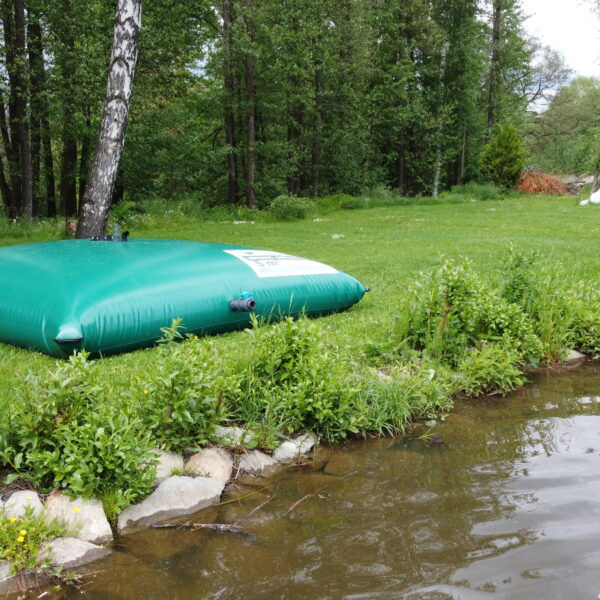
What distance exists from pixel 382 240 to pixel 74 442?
30.3 feet

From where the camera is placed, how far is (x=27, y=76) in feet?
42.1

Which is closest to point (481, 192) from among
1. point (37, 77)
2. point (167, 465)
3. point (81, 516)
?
point (37, 77)

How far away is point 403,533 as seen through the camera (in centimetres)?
304

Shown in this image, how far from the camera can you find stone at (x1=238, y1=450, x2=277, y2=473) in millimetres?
3691

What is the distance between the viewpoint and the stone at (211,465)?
349 cm

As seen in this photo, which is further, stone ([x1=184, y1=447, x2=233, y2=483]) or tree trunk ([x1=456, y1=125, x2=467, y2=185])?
tree trunk ([x1=456, y1=125, x2=467, y2=185])

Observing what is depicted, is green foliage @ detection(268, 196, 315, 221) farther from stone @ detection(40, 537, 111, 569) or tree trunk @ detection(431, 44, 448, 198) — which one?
stone @ detection(40, 537, 111, 569)

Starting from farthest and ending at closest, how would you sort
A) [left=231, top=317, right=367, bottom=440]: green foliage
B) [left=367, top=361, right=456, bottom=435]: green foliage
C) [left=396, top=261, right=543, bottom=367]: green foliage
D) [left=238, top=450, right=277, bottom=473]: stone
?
[left=396, top=261, right=543, bottom=367]: green foliage → [left=367, top=361, right=456, bottom=435]: green foliage → [left=231, top=317, right=367, bottom=440]: green foliage → [left=238, top=450, right=277, bottom=473]: stone

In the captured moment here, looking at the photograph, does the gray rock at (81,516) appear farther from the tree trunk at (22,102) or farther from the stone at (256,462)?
the tree trunk at (22,102)

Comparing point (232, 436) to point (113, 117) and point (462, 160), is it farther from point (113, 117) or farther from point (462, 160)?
point (462, 160)

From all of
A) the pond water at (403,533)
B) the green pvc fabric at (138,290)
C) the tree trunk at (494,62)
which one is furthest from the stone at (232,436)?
the tree trunk at (494,62)

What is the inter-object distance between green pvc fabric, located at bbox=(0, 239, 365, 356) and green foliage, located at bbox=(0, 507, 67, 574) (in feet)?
5.83

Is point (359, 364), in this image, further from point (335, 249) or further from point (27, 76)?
point (27, 76)

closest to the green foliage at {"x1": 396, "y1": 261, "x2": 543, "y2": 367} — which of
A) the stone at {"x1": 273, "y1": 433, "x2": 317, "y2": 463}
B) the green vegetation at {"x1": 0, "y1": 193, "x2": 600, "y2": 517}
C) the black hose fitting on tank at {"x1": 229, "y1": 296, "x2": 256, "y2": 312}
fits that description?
the green vegetation at {"x1": 0, "y1": 193, "x2": 600, "y2": 517}
